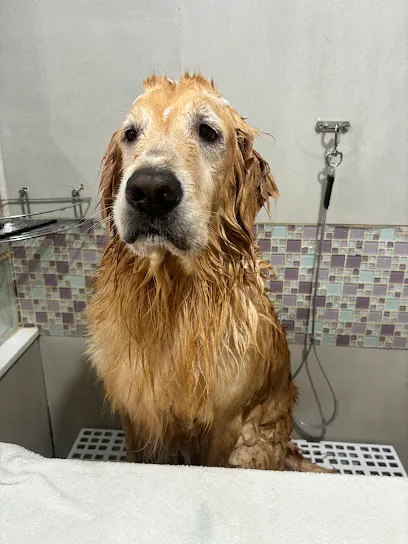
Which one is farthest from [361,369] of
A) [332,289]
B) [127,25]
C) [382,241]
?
[127,25]

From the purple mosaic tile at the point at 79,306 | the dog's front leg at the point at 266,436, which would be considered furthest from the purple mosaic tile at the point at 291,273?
the purple mosaic tile at the point at 79,306

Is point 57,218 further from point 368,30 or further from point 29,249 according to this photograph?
point 368,30

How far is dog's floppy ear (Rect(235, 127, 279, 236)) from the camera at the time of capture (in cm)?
104

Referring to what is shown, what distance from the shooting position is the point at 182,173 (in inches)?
33.5

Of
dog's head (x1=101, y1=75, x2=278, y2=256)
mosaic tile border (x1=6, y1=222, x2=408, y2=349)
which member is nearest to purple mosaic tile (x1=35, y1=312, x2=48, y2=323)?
mosaic tile border (x1=6, y1=222, x2=408, y2=349)

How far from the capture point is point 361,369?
5.57ft

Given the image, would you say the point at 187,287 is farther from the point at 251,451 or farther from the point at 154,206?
the point at 251,451

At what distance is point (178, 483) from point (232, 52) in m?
1.29

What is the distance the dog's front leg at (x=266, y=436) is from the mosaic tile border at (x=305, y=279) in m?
0.43

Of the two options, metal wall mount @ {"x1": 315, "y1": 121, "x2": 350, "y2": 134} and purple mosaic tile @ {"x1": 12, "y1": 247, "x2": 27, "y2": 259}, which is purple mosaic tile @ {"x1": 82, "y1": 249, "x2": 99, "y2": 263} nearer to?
purple mosaic tile @ {"x1": 12, "y1": 247, "x2": 27, "y2": 259}

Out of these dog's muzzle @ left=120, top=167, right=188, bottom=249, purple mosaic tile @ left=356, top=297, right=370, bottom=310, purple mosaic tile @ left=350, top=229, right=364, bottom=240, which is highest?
dog's muzzle @ left=120, top=167, right=188, bottom=249

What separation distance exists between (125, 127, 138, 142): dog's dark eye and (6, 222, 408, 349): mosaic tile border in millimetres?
585

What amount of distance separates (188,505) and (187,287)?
0.49m

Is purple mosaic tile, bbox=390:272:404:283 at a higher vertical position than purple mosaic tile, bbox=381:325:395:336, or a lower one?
higher
